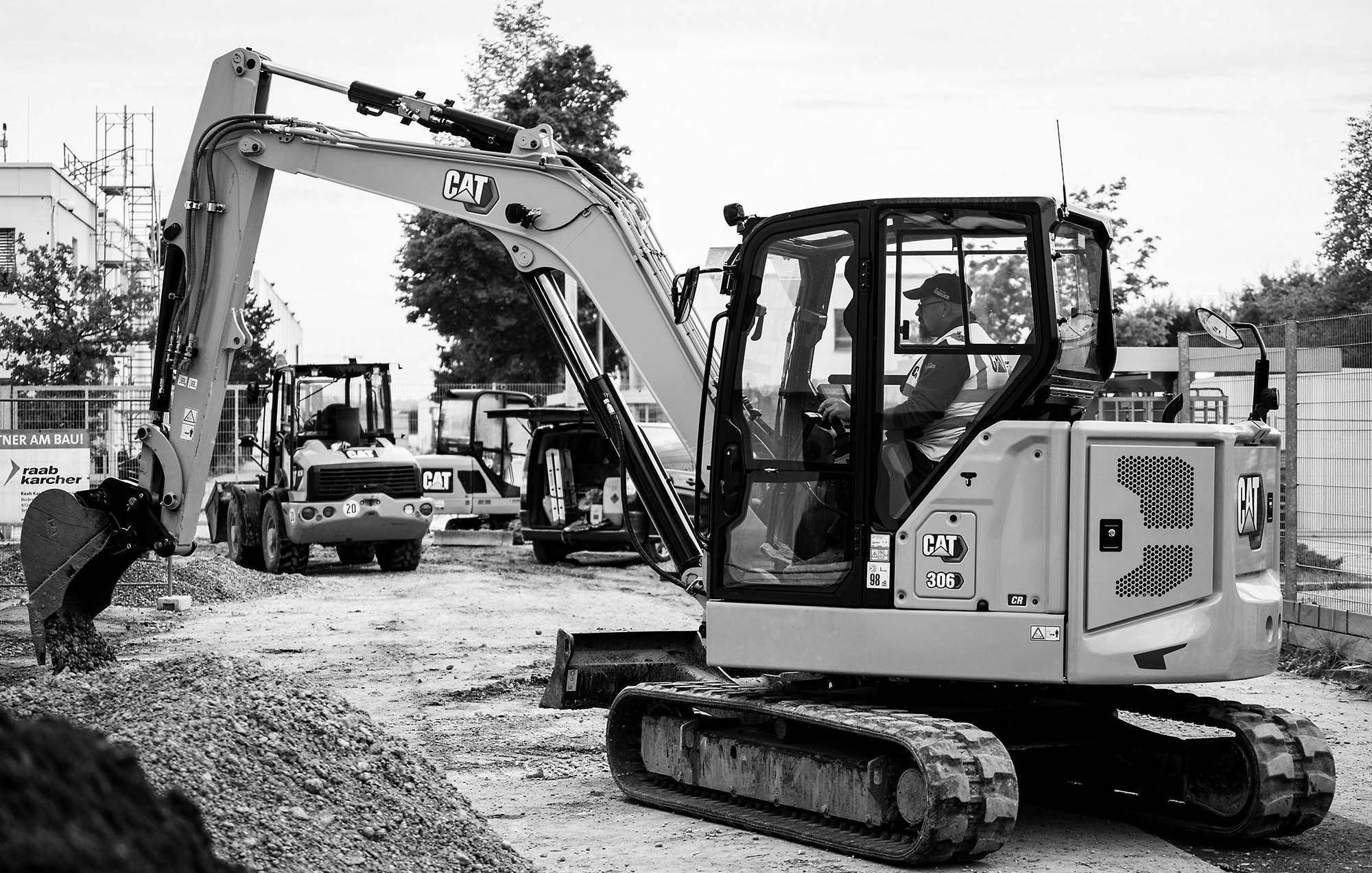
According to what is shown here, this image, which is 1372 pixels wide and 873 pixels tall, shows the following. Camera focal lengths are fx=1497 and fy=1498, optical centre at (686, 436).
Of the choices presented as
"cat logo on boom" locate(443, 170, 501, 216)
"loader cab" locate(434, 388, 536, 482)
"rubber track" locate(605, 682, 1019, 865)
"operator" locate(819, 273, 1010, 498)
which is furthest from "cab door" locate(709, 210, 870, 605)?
"loader cab" locate(434, 388, 536, 482)

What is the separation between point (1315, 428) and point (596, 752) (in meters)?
6.78

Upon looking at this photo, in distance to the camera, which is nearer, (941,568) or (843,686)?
(941,568)

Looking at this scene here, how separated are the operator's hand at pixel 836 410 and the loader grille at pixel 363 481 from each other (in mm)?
12764

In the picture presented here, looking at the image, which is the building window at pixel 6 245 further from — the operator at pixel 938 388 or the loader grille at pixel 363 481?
the operator at pixel 938 388

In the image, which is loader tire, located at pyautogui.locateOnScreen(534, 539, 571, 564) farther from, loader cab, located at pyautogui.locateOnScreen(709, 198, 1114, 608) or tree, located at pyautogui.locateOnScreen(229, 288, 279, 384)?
tree, located at pyautogui.locateOnScreen(229, 288, 279, 384)

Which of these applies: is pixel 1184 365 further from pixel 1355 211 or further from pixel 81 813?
pixel 1355 211

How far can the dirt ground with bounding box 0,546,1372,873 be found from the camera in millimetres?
6324

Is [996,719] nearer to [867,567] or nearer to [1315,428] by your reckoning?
[867,567]

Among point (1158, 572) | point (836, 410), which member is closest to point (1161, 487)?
point (1158, 572)

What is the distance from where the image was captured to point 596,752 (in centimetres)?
830

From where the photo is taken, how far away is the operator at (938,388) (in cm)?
640

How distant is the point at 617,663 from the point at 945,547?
321 centimetres

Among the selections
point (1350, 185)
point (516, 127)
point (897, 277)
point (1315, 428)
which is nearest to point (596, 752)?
point (897, 277)

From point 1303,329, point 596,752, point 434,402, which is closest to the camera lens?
point 596,752
